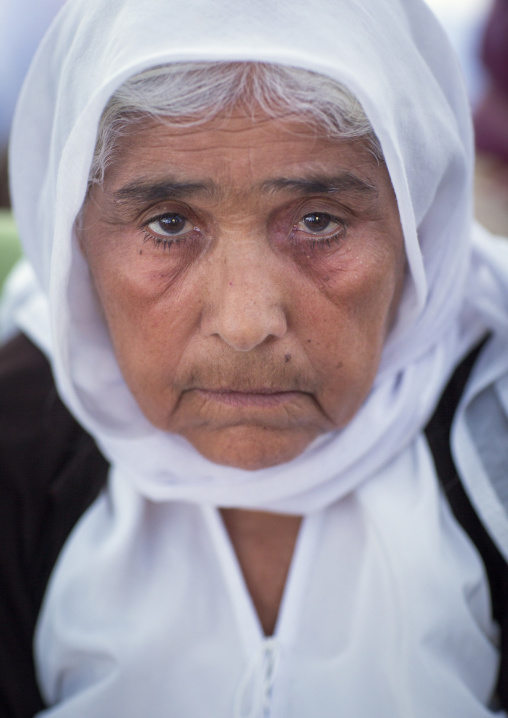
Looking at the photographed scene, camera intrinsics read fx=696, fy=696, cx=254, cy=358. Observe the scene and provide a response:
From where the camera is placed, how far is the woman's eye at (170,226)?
1414 mm

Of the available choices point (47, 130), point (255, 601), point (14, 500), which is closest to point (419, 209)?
point (47, 130)

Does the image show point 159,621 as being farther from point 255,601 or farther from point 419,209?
point 419,209

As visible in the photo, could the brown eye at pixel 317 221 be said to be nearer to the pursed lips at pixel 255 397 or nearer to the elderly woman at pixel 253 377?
the elderly woman at pixel 253 377

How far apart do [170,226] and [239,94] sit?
299 mm

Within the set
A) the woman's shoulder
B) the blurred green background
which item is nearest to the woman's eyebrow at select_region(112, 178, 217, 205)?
the woman's shoulder

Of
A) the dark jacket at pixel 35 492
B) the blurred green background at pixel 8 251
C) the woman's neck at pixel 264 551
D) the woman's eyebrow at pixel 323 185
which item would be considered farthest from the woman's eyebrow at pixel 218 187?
the blurred green background at pixel 8 251

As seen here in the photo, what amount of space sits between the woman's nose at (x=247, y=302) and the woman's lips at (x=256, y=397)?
0.47 feet

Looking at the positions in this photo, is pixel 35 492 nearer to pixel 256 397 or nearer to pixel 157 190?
pixel 256 397

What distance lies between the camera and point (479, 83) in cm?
505

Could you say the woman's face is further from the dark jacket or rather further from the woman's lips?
the dark jacket

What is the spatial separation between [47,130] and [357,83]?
81 cm

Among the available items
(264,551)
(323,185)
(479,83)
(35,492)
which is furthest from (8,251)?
(479,83)

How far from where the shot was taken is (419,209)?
4.93 ft

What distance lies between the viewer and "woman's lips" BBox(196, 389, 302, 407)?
1.47 meters
